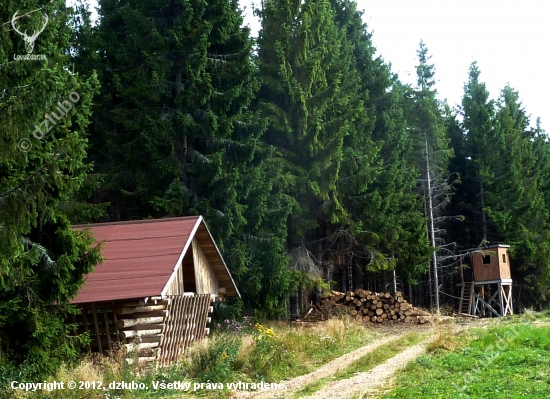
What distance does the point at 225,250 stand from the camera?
21078mm

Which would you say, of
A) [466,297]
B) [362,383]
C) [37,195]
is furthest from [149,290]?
[466,297]

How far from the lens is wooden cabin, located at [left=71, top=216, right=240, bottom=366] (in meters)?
13.0

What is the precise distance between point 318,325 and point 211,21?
36.8 ft

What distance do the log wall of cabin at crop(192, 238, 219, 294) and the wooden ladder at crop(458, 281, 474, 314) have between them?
23692 mm

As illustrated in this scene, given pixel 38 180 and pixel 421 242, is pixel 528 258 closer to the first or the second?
pixel 421 242

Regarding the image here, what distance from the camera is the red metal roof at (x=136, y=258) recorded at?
1282 centimetres

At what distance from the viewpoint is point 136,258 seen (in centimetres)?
1426

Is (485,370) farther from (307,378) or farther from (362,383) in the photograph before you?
(307,378)

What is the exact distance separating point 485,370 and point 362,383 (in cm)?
240

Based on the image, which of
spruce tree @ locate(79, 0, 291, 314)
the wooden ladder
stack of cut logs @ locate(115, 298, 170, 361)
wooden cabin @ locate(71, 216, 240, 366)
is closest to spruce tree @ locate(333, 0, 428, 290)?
the wooden ladder

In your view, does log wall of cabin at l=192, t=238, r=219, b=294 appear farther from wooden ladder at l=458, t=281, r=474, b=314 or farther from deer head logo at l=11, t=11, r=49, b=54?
wooden ladder at l=458, t=281, r=474, b=314

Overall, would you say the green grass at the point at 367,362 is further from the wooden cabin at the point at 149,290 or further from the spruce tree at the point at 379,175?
the spruce tree at the point at 379,175

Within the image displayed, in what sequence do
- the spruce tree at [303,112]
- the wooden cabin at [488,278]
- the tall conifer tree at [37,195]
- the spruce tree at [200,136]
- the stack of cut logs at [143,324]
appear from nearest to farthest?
1. the tall conifer tree at [37,195]
2. the stack of cut logs at [143,324]
3. the spruce tree at [200,136]
4. the spruce tree at [303,112]
5. the wooden cabin at [488,278]

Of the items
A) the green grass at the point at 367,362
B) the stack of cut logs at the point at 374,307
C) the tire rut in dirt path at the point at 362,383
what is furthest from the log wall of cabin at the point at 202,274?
the stack of cut logs at the point at 374,307
